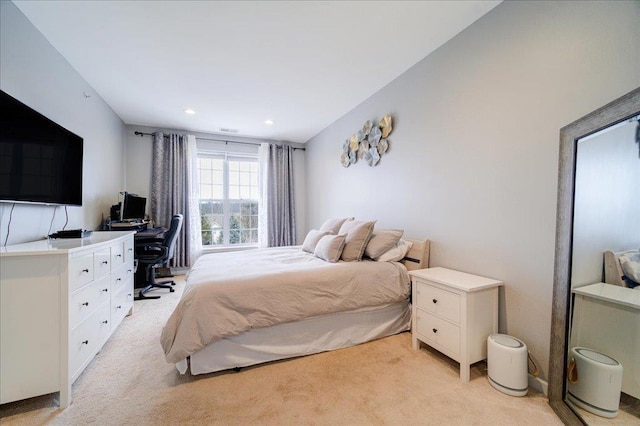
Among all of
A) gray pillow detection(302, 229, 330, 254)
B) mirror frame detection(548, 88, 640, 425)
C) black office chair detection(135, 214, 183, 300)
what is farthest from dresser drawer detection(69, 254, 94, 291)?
mirror frame detection(548, 88, 640, 425)

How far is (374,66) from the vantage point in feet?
8.49

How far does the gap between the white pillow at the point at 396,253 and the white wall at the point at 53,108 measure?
2862 mm

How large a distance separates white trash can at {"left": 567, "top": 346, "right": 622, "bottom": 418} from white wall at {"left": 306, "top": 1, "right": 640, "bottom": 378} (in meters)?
0.23

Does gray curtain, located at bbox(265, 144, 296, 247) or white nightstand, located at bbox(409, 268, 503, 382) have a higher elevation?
gray curtain, located at bbox(265, 144, 296, 247)

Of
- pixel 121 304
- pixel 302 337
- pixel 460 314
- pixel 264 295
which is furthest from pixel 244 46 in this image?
pixel 460 314

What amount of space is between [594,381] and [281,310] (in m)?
1.75

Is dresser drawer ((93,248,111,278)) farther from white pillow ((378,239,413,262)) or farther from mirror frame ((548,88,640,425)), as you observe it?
mirror frame ((548,88,640,425))

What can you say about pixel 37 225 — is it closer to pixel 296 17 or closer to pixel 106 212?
Answer: pixel 106 212

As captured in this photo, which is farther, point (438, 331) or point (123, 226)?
point (123, 226)

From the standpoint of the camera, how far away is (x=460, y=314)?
67.4 inches

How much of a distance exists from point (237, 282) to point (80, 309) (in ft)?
3.12

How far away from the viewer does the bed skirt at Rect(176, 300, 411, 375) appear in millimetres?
1770

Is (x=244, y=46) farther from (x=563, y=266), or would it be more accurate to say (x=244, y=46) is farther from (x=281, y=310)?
(x=563, y=266)

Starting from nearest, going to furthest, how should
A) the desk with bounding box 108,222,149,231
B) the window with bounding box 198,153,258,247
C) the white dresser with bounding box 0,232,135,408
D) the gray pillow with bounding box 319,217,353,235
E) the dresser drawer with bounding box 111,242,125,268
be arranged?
1. the white dresser with bounding box 0,232,135,408
2. the dresser drawer with bounding box 111,242,125,268
3. the gray pillow with bounding box 319,217,353,235
4. the desk with bounding box 108,222,149,231
5. the window with bounding box 198,153,258,247
